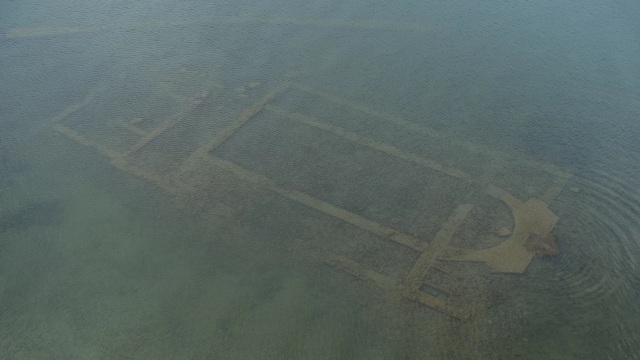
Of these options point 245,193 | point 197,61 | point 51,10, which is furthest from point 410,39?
point 51,10

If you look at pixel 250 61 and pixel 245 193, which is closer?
pixel 245 193

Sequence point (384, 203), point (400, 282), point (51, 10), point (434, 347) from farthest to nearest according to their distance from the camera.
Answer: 1. point (51, 10)
2. point (384, 203)
3. point (400, 282)
4. point (434, 347)

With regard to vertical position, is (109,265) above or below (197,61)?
below

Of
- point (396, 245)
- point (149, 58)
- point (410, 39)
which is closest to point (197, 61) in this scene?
point (149, 58)

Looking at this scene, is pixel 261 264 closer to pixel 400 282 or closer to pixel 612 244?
pixel 400 282

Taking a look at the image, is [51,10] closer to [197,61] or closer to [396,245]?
[197,61]

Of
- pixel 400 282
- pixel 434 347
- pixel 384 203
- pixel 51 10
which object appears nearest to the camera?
pixel 434 347
